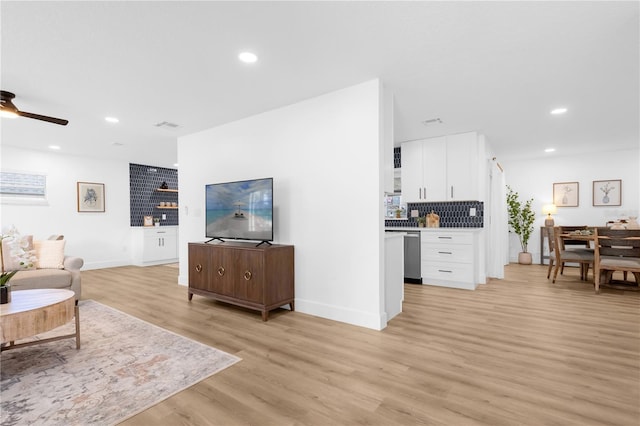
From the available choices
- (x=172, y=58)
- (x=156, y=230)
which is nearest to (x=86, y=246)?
(x=156, y=230)

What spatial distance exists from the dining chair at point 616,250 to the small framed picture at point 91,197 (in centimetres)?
953

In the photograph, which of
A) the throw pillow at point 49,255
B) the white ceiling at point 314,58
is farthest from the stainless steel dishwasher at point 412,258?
the throw pillow at point 49,255

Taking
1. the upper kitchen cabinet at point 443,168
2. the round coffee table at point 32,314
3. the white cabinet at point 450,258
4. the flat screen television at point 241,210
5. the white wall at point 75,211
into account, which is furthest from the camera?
the white wall at point 75,211

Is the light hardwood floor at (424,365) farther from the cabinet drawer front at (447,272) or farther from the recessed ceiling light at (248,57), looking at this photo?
the recessed ceiling light at (248,57)

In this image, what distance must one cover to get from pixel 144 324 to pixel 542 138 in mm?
6847

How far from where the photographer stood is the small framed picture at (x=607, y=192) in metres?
6.70

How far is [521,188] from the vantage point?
772 cm

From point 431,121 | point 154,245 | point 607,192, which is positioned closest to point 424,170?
point 431,121

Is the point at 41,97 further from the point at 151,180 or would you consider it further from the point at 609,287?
the point at 609,287

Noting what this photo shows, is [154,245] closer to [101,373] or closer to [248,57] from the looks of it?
[101,373]

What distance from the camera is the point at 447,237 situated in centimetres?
499

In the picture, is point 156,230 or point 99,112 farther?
point 156,230

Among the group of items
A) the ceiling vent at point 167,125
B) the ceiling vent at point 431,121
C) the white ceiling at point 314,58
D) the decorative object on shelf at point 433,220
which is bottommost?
the decorative object on shelf at point 433,220

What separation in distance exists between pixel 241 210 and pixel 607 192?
26.0 feet
